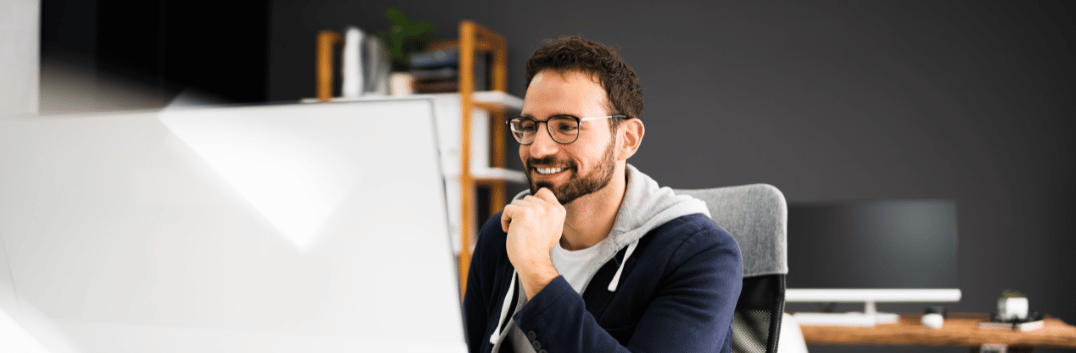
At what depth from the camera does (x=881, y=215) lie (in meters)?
2.34

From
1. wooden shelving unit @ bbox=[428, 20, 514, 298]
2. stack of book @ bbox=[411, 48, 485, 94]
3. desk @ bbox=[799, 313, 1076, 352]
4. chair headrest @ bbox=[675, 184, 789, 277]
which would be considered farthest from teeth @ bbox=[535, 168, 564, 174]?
stack of book @ bbox=[411, 48, 485, 94]

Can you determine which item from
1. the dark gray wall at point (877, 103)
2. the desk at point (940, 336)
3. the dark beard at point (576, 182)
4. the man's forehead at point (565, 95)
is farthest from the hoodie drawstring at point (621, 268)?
the dark gray wall at point (877, 103)

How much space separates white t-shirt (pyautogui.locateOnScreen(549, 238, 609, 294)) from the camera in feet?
3.74

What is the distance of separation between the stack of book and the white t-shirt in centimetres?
205

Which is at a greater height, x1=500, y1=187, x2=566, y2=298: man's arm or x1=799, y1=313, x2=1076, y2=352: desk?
x1=500, y1=187, x2=566, y2=298: man's arm

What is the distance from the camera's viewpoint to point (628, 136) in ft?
3.89

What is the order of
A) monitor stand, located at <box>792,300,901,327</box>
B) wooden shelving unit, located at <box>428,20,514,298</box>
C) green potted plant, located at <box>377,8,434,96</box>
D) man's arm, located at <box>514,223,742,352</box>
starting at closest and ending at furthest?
man's arm, located at <box>514,223,742,352</box> < monitor stand, located at <box>792,300,901,327</box> < wooden shelving unit, located at <box>428,20,514,298</box> < green potted plant, located at <box>377,8,434,96</box>

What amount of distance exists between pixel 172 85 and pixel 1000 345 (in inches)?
136

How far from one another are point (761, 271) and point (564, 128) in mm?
449

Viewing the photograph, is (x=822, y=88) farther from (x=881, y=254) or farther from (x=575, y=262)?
(x=575, y=262)

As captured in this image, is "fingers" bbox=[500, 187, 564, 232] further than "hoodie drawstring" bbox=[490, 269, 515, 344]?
No

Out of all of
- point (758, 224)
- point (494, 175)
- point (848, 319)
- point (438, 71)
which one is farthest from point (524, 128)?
point (438, 71)

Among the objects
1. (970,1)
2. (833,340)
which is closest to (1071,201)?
(970,1)

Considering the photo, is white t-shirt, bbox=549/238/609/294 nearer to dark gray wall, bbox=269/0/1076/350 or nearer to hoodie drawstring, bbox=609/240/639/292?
hoodie drawstring, bbox=609/240/639/292
